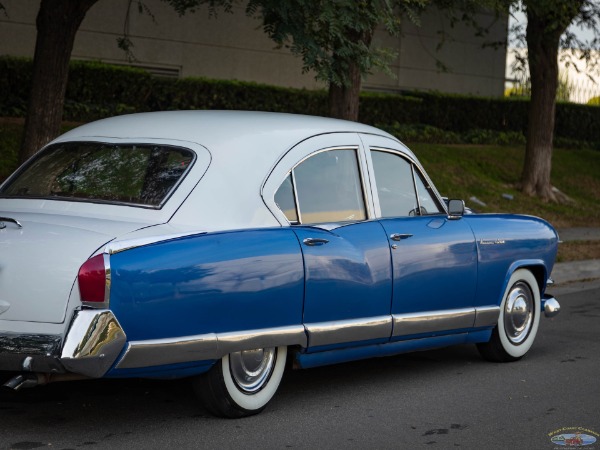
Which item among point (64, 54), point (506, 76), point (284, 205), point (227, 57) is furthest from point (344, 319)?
point (506, 76)

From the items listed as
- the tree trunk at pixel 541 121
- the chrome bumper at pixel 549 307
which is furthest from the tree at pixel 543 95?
the chrome bumper at pixel 549 307

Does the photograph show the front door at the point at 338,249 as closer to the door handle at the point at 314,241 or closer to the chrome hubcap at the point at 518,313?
the door handle at the point at 314,241

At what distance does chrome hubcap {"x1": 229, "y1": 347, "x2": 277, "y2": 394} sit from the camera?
6.08 m

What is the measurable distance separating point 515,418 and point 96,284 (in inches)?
103

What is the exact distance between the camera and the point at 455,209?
7738 mm

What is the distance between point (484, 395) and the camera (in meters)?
7.11

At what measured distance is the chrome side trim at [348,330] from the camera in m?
6.37

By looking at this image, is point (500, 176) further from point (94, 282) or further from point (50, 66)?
point (94, 282)

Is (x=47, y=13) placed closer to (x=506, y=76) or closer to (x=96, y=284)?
(x=96, y=284)

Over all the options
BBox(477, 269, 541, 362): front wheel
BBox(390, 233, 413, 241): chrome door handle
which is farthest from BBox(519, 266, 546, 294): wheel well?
BBox(390, 233, 413, 241): chrome door handle

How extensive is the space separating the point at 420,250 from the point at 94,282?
256cm

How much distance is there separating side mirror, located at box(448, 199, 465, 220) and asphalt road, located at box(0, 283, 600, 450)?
112cm

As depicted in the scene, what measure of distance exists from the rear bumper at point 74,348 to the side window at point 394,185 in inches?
96.9

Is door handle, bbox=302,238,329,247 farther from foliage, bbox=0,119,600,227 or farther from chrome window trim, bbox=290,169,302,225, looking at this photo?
foliage, bbox=0,119,600,227
